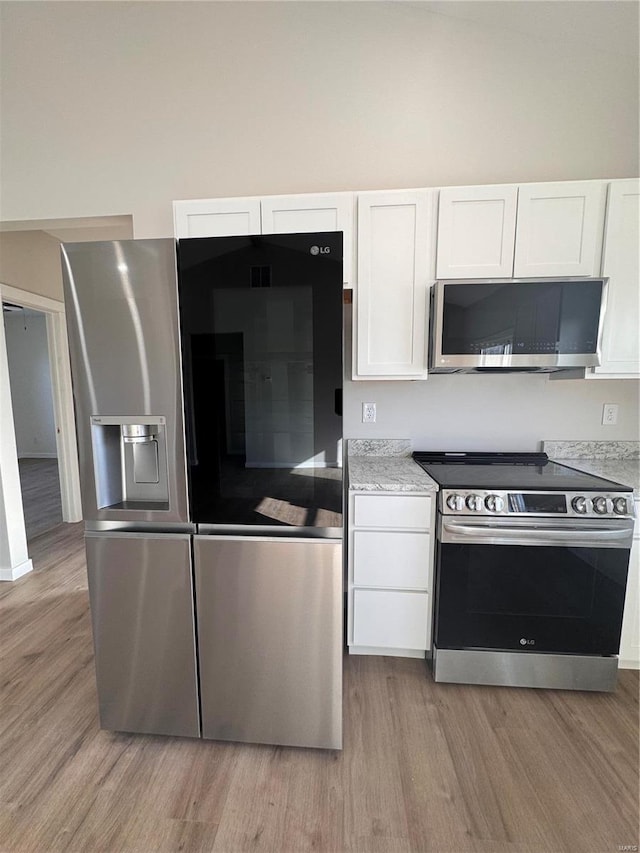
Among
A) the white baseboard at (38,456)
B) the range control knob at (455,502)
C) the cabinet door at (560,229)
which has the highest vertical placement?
the cabinet door at (560,229)

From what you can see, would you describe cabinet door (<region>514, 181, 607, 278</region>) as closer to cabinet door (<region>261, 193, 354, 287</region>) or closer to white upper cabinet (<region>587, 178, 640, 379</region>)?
white upper cabinet (<region>587, 178, 640, 379</region>)

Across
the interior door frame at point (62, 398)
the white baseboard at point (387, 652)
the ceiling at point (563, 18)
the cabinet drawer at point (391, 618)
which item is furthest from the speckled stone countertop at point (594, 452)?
the interior door frame at point (62, 398)

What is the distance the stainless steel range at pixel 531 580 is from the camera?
1.68m

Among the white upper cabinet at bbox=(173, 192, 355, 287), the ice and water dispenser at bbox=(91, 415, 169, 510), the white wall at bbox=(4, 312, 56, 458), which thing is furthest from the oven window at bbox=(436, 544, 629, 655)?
the white wall at bbox=(4, 312, 56, 458)

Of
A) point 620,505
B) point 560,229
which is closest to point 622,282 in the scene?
point 560,229

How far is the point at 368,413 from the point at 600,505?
1273 millimetres

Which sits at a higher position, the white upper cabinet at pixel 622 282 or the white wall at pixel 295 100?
the white wall at pixel 295 100

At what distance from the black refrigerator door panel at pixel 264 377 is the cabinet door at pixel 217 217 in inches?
30.5

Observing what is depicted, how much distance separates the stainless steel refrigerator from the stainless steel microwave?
2.83 ft

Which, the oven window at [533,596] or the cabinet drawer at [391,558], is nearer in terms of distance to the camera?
the oven window at [533,596]

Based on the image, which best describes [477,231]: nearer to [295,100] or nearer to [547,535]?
[295,100]

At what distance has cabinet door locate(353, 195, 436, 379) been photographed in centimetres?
188

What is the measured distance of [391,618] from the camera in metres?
1.89

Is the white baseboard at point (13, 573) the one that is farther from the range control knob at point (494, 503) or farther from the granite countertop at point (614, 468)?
the granite countertop at point (614, 468)
